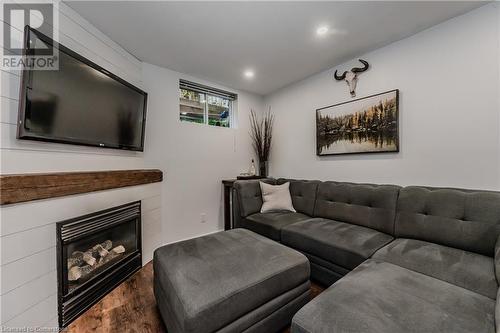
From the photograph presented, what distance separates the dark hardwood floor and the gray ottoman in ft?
0.69

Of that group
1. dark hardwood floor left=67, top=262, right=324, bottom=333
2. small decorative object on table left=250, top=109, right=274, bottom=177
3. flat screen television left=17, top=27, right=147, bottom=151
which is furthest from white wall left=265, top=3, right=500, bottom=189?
flat screen television left=17, top=27, right=147, bottom=151

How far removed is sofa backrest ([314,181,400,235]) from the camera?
6.43 ft

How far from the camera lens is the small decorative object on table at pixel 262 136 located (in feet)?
11.8

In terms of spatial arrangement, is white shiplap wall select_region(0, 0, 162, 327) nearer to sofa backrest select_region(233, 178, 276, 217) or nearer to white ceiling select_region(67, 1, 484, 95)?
white ceiling select_region(67, 1, 484, 95)

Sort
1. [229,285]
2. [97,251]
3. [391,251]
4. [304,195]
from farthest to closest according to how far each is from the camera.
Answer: [304,195] < [97,251] < [391,251] < [229,285]

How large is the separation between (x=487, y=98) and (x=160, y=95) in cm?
324

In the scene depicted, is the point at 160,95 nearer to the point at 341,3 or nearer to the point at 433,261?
the point at 341,3

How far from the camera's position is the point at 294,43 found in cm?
215

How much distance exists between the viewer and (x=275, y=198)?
2697 mm

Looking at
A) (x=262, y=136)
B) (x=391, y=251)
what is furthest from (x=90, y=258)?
(x=262, y=136)

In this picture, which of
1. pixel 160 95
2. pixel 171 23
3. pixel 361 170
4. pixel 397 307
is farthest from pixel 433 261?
pixel 160 95

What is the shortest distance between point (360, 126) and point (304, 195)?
42.2 inches

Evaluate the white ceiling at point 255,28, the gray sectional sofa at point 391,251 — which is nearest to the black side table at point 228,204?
the gray sectional sofa at point 391,251

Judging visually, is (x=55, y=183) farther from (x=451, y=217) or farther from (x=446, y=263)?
(x=451, y=217)
